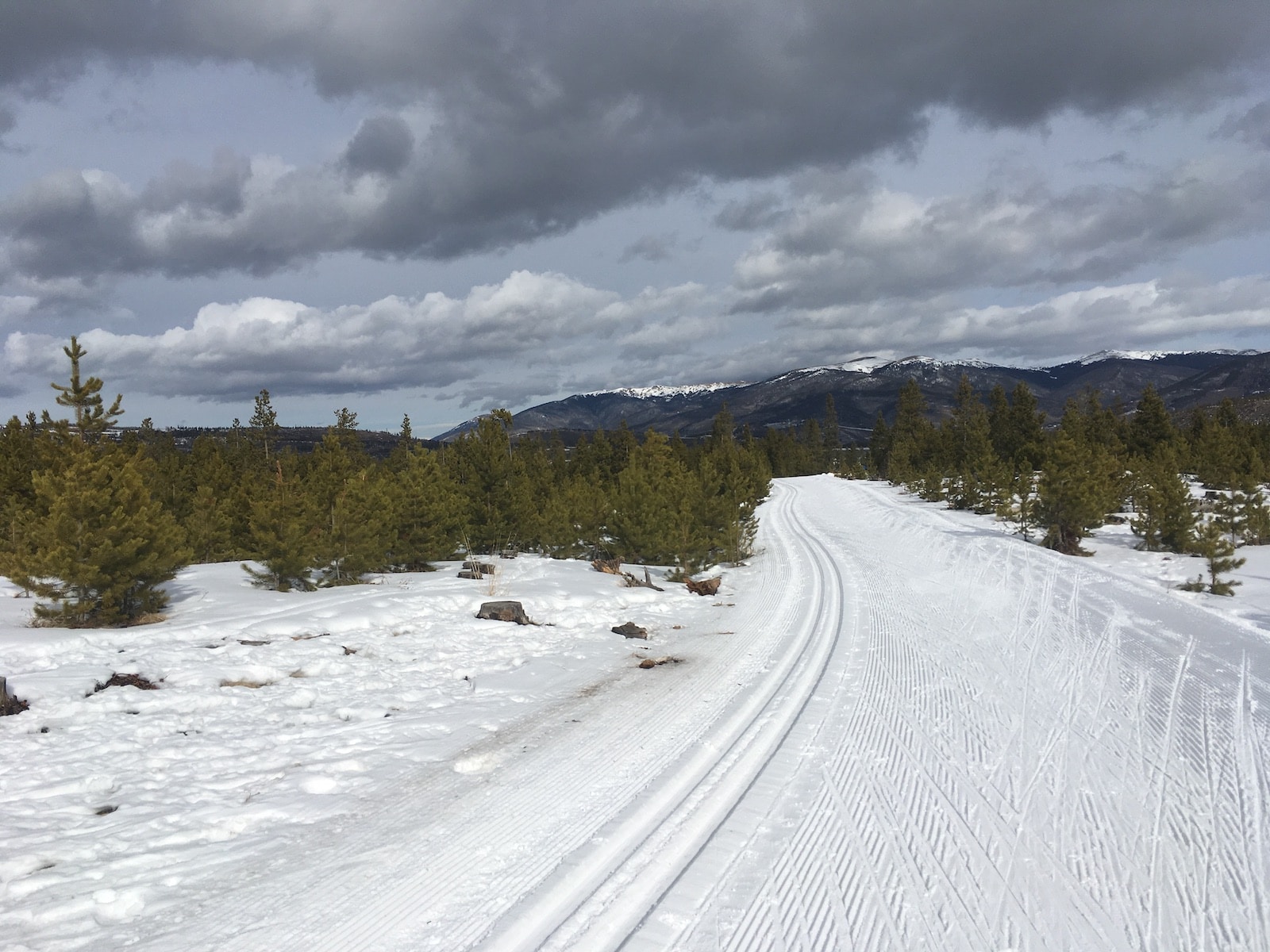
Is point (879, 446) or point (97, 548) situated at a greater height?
point (879, 446)

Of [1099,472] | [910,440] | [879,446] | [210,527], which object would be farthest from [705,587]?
[879,446]

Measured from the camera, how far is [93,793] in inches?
201

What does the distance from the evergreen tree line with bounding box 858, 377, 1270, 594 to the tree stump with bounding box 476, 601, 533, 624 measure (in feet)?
45.7

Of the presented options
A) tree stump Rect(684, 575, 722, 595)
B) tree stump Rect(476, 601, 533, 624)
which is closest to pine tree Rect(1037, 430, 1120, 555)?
tree stump Rect(684, 575, 722, 595)

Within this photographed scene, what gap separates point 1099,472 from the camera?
23312mm

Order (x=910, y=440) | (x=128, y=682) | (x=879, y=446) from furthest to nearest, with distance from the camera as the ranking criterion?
1. (x=879, y=446)
2. (x=910, y=440)
3. (x=128, y=682)

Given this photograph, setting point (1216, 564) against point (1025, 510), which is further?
point (1025, 510)

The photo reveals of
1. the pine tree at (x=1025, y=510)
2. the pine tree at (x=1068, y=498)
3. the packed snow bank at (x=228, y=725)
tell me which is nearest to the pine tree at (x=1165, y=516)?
the pine tree at (x=1068, y=498)

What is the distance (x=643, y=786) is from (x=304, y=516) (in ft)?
43.5

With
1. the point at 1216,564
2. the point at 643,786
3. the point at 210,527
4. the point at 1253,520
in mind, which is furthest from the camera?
the point at 210,527

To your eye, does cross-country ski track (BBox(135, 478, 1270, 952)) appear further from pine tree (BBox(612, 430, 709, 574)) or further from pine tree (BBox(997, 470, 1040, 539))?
pine tree (BBox(997, 470, 1040, 539))

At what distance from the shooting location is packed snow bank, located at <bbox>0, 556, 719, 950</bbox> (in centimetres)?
404

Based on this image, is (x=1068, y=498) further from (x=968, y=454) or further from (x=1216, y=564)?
(x=968, y=454)

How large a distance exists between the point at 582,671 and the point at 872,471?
97950 millimetres
